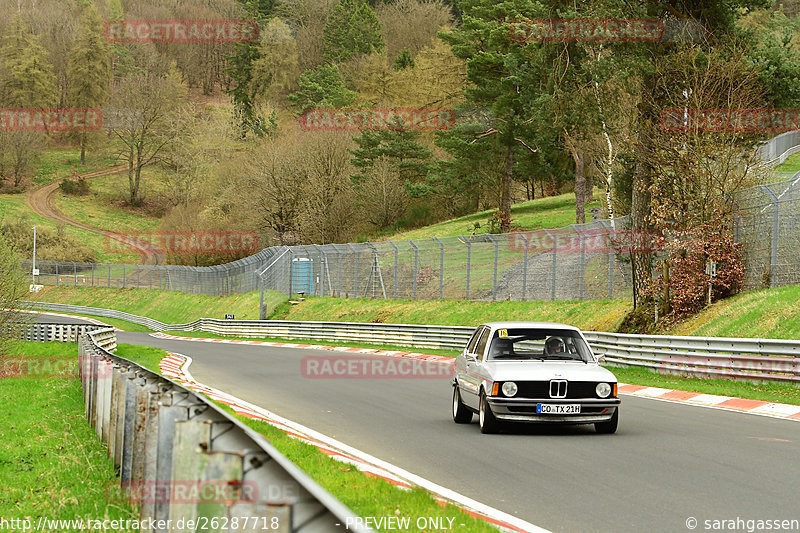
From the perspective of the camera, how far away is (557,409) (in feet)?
38.7

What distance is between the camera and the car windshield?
1298 cm

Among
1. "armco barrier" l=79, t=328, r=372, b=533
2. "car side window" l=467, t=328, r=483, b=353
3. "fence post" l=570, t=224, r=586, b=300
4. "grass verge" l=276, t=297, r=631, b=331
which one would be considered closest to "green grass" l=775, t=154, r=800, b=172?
"fence post" l=570, t=224, r=586, b=300

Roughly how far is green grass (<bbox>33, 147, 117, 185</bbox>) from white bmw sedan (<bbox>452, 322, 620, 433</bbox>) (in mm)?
113357

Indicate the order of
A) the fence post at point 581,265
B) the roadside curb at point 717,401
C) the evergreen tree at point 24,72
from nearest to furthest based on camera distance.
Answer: the roadside curb at point 717,401 → the fence post at point 581,265 → the evergreen tree at point 24,72

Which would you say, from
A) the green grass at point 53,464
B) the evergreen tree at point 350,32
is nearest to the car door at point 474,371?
the green grass at point 53,464

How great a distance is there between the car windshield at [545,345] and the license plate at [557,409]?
123cm

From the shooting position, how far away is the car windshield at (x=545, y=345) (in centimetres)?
1298

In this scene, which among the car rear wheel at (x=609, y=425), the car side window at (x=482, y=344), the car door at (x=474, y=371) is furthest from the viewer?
the car side window at (x=482, y=344)

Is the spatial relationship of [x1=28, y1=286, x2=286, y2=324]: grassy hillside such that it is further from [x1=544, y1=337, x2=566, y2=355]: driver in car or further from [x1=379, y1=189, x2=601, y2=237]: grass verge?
[x1=544, y1=337, x2=566, y2=355]: driver in car

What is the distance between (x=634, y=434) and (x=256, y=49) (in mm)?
118103

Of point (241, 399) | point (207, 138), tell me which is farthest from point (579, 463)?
point (207, 138)

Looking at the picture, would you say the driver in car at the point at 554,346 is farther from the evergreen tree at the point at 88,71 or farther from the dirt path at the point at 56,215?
the evergreen tree at the point at 88,71

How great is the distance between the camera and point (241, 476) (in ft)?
12.5

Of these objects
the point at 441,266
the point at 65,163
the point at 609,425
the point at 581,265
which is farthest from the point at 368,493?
the point at 65,163
